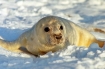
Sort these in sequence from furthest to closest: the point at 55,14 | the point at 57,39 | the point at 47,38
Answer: the point at 55,14 → the point at 47,38 → the point at 57,39

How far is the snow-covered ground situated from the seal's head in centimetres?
31

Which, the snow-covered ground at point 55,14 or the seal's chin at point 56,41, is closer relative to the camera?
the snow-covered ground at point 55,14

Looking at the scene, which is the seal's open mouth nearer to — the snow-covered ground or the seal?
the seal

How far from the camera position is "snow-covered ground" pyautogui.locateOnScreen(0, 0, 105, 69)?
10.2ft

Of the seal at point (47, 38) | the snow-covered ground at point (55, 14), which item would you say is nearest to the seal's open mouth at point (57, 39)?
the seal at point (47, 38)

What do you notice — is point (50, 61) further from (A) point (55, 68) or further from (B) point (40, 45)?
(B) point (40, 45)

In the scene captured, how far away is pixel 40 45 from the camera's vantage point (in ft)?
14.6

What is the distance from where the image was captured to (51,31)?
163 inches

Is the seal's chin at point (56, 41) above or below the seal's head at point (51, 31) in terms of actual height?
below

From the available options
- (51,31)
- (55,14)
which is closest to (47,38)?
(51,31)

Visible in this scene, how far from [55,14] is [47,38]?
292 cm

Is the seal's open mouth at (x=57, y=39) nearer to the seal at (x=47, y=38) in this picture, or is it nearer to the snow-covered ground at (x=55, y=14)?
the seal at (x=47, y=38)

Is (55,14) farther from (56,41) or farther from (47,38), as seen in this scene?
(56,41)

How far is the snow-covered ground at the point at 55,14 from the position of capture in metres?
3.12
